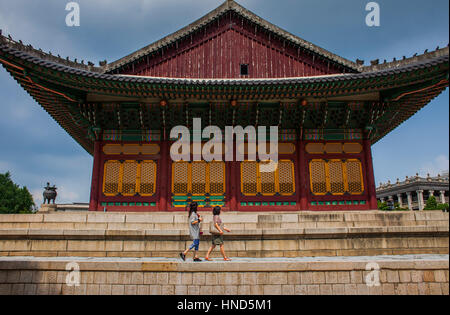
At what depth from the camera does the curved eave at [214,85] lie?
43.1 ft

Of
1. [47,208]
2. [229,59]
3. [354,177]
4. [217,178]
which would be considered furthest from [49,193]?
[354,177]

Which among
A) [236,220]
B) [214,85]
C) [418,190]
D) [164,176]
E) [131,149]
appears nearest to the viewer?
[236,220]

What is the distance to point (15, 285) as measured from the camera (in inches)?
304

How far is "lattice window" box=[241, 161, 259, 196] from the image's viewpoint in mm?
15969

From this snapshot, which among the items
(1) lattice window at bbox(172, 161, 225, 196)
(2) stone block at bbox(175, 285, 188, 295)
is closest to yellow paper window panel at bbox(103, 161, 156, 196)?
(1) lattice window at bbox(172, 161, 225, 196)

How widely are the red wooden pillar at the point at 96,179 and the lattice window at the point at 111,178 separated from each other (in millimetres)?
334

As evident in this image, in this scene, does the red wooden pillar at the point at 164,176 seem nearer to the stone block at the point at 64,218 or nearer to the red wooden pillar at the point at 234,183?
the red wooden pillar at the point at 234,183

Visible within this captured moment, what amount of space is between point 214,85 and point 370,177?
9.04m

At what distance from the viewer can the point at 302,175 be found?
15984mm

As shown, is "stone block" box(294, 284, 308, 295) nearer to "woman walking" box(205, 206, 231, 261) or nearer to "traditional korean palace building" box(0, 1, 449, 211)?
"woman walking" box(205, 206, 231, 261)

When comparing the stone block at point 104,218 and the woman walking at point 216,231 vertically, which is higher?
the stone block at point 104,218

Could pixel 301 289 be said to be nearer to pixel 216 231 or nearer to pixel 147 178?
pixel 216 231

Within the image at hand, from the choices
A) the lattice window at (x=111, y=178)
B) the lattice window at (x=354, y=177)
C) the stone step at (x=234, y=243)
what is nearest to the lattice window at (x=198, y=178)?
the lattice window at (x=111, y=178)
